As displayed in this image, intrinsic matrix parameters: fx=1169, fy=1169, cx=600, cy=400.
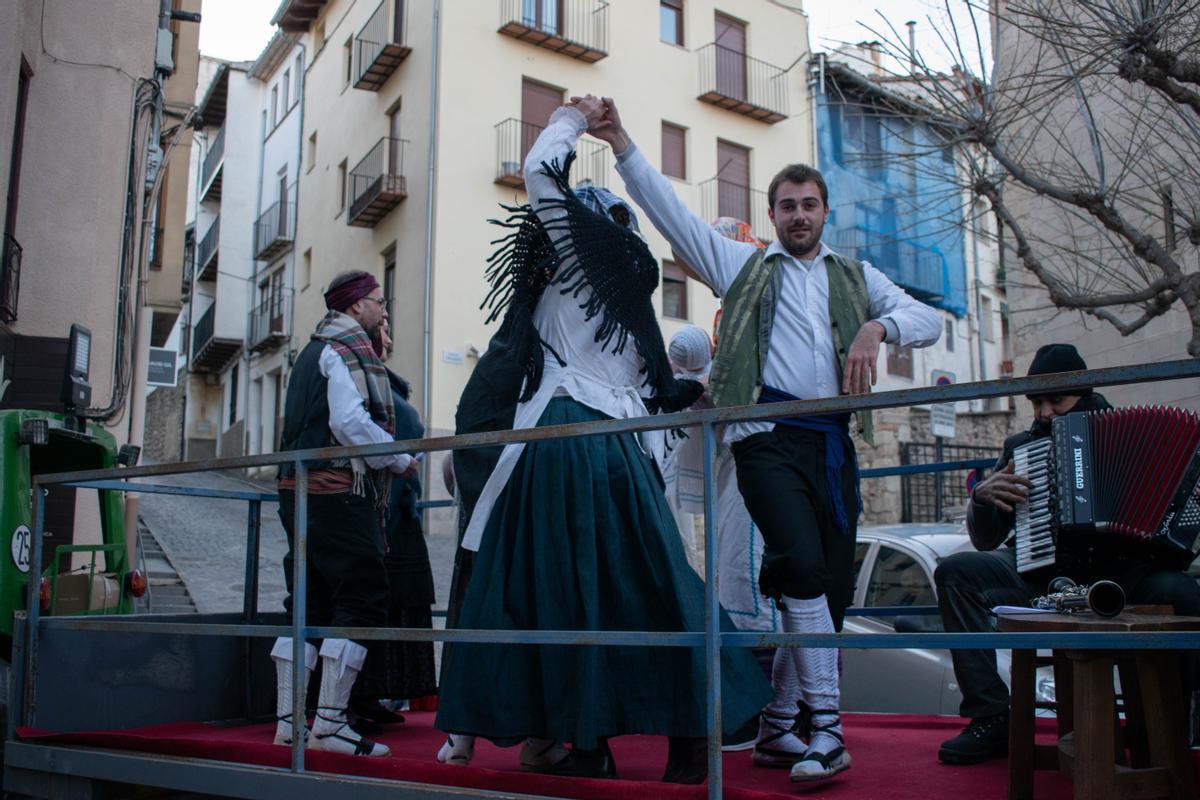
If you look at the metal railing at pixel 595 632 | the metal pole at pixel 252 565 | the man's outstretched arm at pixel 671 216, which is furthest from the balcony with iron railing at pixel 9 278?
the man's outstretched arm at pixel 671 216

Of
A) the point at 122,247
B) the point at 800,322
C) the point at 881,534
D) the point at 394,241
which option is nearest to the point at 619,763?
the point at 800,322

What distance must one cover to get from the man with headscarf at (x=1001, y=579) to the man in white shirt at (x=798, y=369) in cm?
37

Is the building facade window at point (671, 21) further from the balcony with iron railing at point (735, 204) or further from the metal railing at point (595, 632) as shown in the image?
the metal railing at point (595, 632)

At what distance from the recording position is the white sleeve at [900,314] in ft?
11.3

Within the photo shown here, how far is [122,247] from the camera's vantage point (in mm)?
10891

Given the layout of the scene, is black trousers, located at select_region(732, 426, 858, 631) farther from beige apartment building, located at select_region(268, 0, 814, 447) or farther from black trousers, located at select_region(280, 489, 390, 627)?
beige apartment building, located at select_region(268, 0, 814, 447)

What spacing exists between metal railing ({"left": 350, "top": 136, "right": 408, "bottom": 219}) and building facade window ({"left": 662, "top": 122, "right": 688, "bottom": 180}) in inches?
206

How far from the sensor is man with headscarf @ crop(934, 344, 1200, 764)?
329cm

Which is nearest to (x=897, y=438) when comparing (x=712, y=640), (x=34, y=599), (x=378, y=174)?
(x=378, y=174)

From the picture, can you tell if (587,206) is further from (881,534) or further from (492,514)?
(881,534)

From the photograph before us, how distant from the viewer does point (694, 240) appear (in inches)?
147

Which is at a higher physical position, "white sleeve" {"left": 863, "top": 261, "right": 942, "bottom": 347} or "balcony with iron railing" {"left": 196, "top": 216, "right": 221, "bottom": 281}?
"balcony with iron railing" {"left": 196, "top": 216, "right": 221, "bottom": 281}

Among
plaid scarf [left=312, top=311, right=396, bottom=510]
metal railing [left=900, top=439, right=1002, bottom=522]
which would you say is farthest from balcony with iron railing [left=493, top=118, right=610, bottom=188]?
plaid scarf [left=312, top=311, right=396, bottom=510]

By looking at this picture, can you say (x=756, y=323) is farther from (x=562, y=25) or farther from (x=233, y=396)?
(x=233, y=396)
